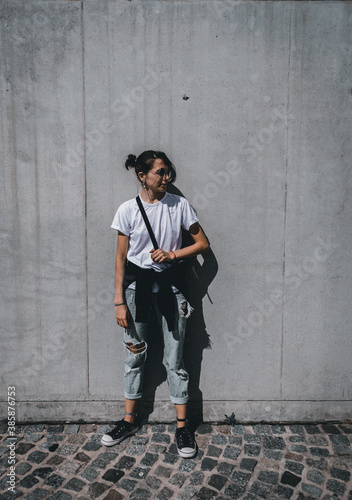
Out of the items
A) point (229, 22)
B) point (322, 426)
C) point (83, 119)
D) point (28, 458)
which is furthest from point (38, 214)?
point (322, 426)

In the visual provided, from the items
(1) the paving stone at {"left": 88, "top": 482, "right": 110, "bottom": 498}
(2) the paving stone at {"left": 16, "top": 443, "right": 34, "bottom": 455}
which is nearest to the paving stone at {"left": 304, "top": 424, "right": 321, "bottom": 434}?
(1) the paving stone at {"left": 88, "top": 482, "right": 110, "bottom": 498}

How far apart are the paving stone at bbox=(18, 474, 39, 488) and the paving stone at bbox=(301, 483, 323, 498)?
2.20 metres

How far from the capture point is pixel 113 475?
136 inches

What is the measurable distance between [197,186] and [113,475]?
8.88ft

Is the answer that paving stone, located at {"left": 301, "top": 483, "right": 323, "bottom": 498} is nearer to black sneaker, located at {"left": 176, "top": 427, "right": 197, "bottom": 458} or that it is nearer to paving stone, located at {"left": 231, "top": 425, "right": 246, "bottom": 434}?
paving stone, located at {"left": 231, "top": 425, "right": 246, "bottom": 434}

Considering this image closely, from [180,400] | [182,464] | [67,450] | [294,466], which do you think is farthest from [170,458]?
[294,466]

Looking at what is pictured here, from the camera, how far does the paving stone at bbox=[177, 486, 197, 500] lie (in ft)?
10.5

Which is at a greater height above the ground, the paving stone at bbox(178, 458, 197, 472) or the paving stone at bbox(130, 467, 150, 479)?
the paving stone at bbox(178, 458, 197, 472)


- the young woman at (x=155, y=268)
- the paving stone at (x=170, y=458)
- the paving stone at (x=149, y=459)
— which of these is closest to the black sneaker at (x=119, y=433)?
the young woman at (x=155, y=268)

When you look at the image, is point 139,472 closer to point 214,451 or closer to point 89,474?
point 89,474

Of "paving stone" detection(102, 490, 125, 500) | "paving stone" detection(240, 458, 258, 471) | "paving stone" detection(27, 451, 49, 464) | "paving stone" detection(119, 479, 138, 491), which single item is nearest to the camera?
"paving stone" detection(102, 490, 125, 500)

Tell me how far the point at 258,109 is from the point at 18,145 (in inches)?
93.1

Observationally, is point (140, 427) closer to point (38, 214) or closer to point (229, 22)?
point (38, 214)

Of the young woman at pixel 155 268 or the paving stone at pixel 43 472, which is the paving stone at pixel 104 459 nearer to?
the young woman at pixel 155 268
